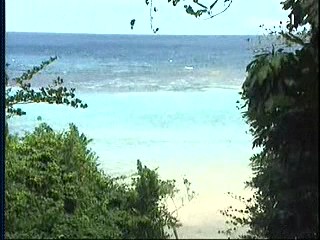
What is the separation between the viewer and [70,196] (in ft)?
5.67

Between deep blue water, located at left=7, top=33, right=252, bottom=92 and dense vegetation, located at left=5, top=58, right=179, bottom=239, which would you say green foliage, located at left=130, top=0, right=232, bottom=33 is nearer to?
deep blue water, located at left=7, top=33, right=252, bottom=92

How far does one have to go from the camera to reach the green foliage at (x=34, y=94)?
5.42ft

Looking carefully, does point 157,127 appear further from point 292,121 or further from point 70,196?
point 292,121

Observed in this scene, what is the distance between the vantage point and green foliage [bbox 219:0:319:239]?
2.64 feet

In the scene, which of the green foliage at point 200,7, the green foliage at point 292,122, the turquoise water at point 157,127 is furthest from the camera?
the turquoise water at point 157,127

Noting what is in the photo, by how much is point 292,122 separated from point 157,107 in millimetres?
795

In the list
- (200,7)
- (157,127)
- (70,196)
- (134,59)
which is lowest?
(70,196)

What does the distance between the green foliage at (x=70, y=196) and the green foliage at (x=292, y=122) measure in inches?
19.0

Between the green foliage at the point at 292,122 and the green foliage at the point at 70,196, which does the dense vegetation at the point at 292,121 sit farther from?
the green foliage at the point at 70,196

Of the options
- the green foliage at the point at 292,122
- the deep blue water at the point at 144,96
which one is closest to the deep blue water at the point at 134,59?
the deep blue water at the point at 144,96

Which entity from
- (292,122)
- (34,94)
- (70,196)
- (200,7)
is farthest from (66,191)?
(292,122)

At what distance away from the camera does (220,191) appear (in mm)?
1606

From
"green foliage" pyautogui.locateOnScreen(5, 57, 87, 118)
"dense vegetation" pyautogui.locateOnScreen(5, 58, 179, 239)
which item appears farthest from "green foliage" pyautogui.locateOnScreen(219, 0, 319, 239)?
"green foliage" pyautogui.locateOnScreen(5, 57, 87, 118)

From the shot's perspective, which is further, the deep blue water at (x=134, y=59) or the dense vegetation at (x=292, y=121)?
the deep blue water at (x=134, y=59)
